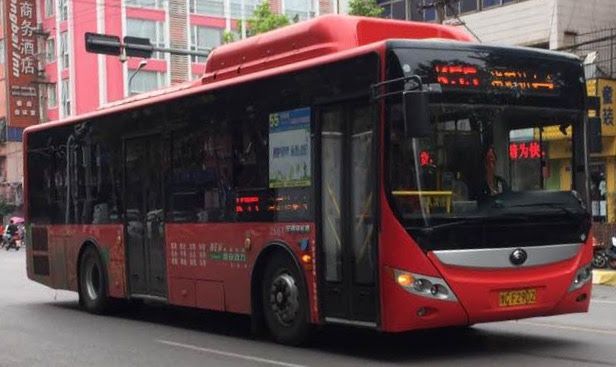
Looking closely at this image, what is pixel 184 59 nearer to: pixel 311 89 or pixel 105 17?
pixel 105 17

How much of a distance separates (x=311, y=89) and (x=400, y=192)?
1.72 meters

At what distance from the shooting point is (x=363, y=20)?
962 cm

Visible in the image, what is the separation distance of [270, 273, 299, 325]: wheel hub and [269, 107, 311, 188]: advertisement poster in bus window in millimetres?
1034

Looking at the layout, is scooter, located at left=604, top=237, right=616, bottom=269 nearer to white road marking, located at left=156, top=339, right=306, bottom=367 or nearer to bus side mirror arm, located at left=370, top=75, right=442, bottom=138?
white road marking, located at left=156, top=339, right=306, bottom=367

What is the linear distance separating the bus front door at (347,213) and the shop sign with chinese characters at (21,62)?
149ft

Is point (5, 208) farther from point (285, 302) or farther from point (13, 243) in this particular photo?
point (285, 302)

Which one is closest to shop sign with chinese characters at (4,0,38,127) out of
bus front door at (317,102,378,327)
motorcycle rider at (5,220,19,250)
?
motorcycle rider at (5,220,19,250)

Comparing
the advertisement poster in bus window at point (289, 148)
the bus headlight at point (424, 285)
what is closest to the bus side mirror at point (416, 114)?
the bus headlight at point (424, 285)

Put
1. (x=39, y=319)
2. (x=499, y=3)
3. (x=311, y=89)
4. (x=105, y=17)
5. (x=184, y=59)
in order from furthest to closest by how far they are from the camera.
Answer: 1. (x=184, y=59)
2. (x=105, y=17)
3. (x=499, y=3)
4. (x=39, y=319)
5. (x=311, y=89)

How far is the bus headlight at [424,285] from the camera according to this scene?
26.6 feet

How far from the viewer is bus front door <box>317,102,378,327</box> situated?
8445 mm

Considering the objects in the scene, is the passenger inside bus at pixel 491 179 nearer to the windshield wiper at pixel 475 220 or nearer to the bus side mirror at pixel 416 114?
the windshield wiper at pixel 475 220

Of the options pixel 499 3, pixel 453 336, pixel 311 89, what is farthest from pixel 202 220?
pixel 499 3

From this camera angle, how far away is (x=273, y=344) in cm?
977
